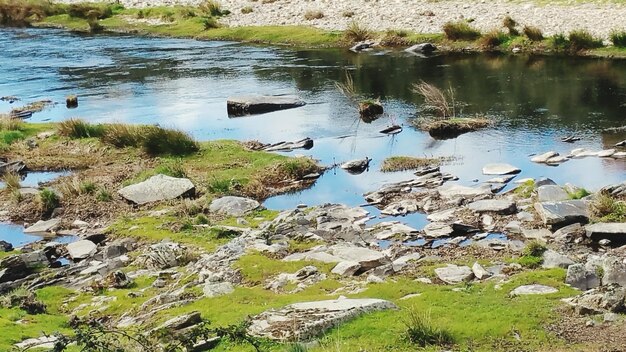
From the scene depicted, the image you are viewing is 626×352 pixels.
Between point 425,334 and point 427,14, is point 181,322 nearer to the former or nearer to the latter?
Answer: point 425,334

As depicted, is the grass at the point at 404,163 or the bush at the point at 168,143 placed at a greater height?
the bush at the point at 168,143

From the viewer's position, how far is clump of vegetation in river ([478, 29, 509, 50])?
1485 inches

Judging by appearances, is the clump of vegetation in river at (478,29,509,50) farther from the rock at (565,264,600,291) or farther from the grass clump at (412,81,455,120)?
the rock at (565,264,600,291)

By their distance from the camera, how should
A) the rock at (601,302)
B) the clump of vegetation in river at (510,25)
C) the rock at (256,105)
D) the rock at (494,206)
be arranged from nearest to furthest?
the rock at (601,302)
the rock at (494,206)
the rock at (256,105)
the clump of vegetation in river at (510,25)

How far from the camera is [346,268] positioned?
1269cm

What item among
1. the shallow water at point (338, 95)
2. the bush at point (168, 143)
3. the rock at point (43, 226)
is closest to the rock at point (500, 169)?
the shallow water at point (338, 95)

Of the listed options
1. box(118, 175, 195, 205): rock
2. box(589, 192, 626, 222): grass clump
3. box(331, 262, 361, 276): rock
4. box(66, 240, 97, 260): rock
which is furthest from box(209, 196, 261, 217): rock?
box(589, 192, 626, 222): grass clump

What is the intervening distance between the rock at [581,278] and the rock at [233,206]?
8315mm

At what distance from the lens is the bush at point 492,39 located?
37.7m

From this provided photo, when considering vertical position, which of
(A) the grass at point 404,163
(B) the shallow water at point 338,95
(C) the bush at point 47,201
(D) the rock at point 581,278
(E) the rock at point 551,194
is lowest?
(B) the shallow water at point 338,95

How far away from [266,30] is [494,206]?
31532 mm

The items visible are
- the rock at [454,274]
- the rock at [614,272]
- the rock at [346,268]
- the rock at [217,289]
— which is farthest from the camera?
the rock at [346,268]

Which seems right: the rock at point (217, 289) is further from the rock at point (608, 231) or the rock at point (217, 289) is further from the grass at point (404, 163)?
the grass at point (404, 163)

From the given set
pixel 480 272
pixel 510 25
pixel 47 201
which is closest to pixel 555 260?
pixel 480 272
